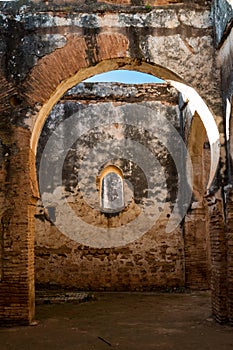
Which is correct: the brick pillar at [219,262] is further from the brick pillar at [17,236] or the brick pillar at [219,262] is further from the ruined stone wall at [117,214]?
the ruined stone wall at [117,214]

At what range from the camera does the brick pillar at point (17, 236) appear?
21.0 ft

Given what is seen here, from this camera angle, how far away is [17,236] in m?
6.61

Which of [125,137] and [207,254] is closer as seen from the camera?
[207,254]

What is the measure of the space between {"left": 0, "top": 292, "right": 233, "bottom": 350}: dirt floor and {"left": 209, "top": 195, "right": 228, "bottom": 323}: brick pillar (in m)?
0.25

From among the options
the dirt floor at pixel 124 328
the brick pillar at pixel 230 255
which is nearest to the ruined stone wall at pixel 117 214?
the dirt floor at pixel 124 328

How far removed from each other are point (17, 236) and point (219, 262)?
3.33m

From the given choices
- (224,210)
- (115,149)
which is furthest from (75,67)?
(115,149)

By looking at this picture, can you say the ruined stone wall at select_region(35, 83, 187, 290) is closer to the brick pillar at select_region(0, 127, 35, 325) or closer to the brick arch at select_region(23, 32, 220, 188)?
the brick arch at select_region(23, 32, 220, 188)

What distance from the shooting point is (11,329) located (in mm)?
6160

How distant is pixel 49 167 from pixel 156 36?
17.3ft

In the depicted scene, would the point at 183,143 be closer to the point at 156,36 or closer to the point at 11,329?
the point at 156,36

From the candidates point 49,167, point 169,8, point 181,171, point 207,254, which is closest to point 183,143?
point 181,171

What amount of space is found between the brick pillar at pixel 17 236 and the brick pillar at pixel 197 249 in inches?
195

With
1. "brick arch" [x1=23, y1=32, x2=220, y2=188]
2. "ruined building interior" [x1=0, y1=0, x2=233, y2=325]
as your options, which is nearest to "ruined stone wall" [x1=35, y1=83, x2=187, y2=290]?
"ruined building interior" [x1=0, y1=0, x2=233, y2=325]
